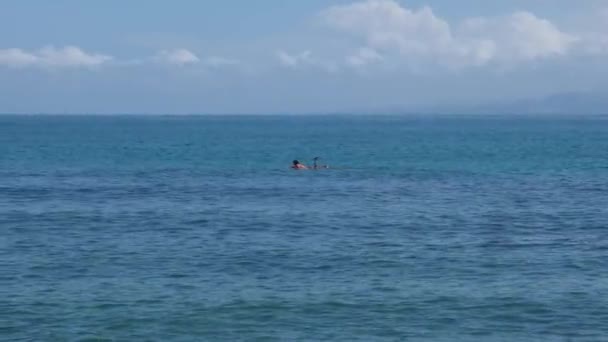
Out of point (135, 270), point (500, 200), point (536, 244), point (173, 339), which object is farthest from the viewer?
point (500, 200)

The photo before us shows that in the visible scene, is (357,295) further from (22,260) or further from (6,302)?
(22,260)

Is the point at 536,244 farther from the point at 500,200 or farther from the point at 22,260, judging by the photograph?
the point at 22,260

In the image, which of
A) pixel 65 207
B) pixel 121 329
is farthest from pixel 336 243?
pixel 65 207

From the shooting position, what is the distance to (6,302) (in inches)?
1145

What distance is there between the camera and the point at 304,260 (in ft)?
115

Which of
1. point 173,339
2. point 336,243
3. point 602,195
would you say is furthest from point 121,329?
point 602,195

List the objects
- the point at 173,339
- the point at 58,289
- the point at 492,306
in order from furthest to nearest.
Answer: the point at 58,289 < the point at 492,306 < the point at 173,339

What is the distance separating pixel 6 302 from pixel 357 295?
10.5 meters

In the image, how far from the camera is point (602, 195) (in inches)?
2175

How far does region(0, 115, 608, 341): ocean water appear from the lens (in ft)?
88.9

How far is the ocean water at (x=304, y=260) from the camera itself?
27.1 meters

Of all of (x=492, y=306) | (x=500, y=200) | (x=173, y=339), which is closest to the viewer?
(x=173, y=339)

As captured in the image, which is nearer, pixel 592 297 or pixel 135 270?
pixel 592 297

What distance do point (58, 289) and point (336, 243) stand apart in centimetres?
1228
